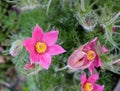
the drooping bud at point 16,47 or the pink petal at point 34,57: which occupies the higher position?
the drooping bud at point 16,47

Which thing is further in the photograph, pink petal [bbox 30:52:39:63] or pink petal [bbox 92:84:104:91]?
pink petal [bbox 92:84:104:91]

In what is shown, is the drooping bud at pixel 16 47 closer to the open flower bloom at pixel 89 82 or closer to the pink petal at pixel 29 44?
the pink petal at pixel 29 44

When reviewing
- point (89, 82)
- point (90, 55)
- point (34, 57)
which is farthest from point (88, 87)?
point (34, 57)

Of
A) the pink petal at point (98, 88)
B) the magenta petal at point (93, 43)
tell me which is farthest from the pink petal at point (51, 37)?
the pink petal at point (98, 88)

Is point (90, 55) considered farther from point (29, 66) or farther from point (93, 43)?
point (29, 66)

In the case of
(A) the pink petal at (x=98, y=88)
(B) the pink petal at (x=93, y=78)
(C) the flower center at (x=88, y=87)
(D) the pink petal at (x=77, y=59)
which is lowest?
(A) the pink petal at (x=98, y=88)

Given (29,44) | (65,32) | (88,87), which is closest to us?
(29,44)

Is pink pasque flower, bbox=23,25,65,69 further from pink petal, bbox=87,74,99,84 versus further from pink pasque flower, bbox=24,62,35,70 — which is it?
pink petal, bbox=87,74,99,84

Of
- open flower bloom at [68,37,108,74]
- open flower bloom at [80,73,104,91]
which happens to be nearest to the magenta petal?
open flower bloom at [68,37,108,74]
